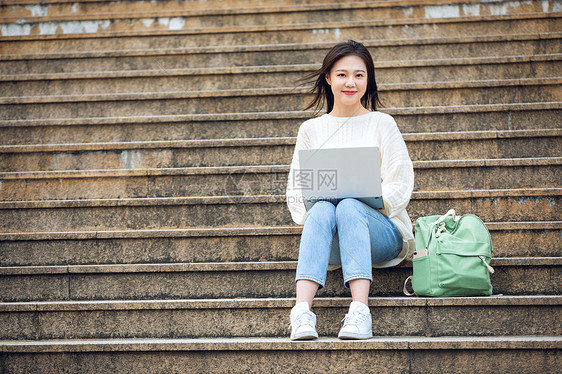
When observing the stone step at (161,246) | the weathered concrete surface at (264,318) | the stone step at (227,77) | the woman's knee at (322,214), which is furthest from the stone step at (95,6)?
the weathered concrete surface at (264,318)

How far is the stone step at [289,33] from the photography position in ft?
16.6

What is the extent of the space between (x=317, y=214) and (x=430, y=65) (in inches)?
88.7

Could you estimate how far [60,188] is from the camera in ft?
12.7

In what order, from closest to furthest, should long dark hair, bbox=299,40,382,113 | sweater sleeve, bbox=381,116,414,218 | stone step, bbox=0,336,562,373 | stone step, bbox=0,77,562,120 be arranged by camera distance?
1. stone step, bbox=0,336,562,373
2. sweater sleeve, bbox=381,116,414,218
3. long dark hair, bbox=299,40,382,113
4. stone step, bbox=0,77,562,120

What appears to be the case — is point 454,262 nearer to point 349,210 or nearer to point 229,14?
point 349,210

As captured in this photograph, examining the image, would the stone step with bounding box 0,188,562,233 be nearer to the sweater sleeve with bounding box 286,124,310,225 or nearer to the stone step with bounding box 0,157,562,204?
the stone step with bounding box 0,157,562,204

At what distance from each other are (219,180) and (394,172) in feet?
3.90

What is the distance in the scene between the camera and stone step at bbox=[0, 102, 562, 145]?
4.06 metres

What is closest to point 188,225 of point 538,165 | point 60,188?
point 60,188

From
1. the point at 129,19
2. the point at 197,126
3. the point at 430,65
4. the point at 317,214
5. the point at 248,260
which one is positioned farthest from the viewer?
the point at 129,19

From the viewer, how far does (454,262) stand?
2840 mm

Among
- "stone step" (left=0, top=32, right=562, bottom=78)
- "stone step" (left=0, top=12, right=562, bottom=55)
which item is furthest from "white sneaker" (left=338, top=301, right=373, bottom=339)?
"stone step" (left=0, top=12, right=562, bottom=55)

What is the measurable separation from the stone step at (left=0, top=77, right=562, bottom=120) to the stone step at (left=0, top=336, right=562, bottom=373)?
208 centimetres

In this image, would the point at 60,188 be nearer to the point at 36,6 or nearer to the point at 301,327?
the point at 301,327
